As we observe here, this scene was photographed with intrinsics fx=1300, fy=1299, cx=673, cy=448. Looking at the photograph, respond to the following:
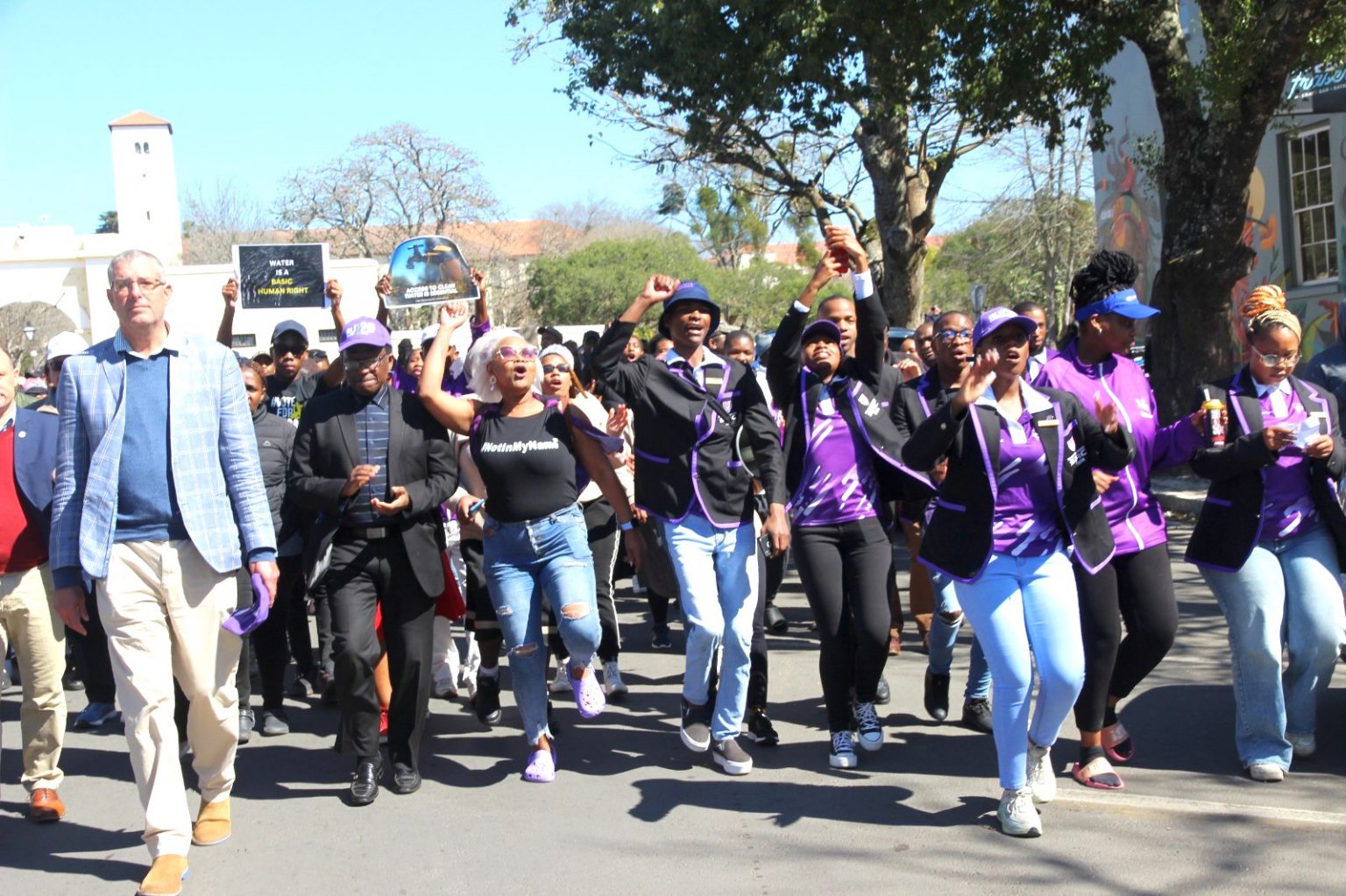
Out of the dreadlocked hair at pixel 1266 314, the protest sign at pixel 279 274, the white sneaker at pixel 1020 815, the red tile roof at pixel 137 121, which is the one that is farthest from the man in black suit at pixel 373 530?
the red tile roof at pixel 137 121

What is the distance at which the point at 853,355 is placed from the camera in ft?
20.1

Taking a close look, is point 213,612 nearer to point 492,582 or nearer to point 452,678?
point 492,582

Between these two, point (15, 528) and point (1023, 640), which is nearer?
point (1023, 640)

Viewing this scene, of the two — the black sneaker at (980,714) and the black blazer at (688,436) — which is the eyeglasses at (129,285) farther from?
the black sneaker at (980,714)

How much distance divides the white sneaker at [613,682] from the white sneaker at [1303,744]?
11.1 ft

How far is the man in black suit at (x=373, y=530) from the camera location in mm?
5672

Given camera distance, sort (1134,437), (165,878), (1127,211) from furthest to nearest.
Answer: (1127,211)
(1134,437)
(165,878)

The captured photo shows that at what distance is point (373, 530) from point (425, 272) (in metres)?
2.68

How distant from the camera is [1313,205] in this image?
18078 mm

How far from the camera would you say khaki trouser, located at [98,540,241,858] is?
15.4ft

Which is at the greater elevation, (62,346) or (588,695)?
(62,346)

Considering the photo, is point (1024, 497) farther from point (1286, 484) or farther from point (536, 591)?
point (536, 591)

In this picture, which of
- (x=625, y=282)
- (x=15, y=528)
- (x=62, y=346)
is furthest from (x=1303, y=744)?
(x=625, y=282)

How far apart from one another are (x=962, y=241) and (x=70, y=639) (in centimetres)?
6019
